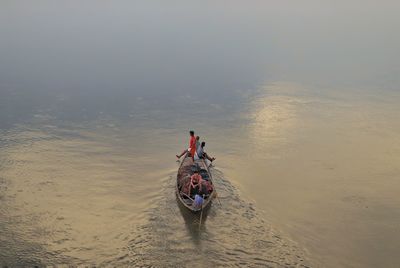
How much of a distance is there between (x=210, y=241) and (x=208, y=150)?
798 centimetres

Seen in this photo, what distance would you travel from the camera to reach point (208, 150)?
20.5 meters

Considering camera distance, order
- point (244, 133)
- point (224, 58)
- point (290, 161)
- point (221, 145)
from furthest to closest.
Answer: point (224, 58)
point (244, 133)
point (221, 145)
point (290, 161)

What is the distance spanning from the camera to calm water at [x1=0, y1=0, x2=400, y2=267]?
12828mm

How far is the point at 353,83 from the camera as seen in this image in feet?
108

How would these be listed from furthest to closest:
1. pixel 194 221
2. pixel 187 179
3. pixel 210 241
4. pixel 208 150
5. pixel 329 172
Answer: pixel 208 150
pixel 329 172
pixel 187 179
pixel 194 221
pixel 210 241

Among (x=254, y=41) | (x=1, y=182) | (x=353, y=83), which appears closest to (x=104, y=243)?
(x=1, y=182)

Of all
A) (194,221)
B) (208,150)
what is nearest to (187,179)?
(194,221)

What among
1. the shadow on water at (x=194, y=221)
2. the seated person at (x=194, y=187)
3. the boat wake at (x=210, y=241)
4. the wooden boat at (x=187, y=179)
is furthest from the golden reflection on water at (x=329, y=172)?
the seated person at (x=194, y=187)

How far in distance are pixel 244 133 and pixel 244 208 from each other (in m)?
8.19

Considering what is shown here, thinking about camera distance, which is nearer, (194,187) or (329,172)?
(194,187)

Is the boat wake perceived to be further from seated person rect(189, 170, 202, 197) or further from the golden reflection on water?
the golden reflection on water

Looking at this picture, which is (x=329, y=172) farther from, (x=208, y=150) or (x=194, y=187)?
(x=194, y=187)

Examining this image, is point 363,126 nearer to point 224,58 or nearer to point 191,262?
point 191,262

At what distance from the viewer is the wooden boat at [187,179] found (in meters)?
14.0
